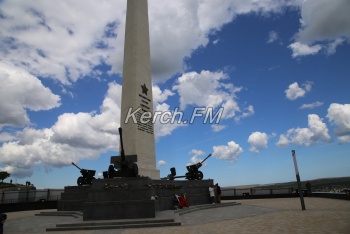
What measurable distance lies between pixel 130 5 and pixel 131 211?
1904 cm

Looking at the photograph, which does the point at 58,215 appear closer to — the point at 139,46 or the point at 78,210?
the point at 78,210

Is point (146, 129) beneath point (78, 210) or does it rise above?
above

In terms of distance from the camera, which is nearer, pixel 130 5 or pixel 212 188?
pixel 212 188

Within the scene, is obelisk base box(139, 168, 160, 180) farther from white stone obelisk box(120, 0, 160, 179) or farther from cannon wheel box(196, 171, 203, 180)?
cannon wheel box(196, 171, 203, 180)

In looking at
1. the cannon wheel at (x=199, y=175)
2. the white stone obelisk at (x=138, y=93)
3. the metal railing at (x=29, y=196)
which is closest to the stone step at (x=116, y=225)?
the white stone obelisk at (x=138, y=93)

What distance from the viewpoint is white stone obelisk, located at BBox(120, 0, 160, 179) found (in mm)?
21578

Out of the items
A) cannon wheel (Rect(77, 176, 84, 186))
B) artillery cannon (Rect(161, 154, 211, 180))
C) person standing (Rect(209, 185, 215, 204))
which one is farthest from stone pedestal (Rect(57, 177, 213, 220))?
cannon wheel (Rect(77, 176, 84, 186))

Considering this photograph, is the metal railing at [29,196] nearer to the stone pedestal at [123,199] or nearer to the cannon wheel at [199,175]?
the stone pedestal at [123,199]

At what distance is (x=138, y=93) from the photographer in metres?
22.8

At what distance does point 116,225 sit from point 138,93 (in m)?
12.5

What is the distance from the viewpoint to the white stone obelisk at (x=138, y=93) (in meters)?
21.6

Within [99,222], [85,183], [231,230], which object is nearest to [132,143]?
[85,183]

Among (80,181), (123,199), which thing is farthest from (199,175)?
(123,199)

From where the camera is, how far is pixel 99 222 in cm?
1302
